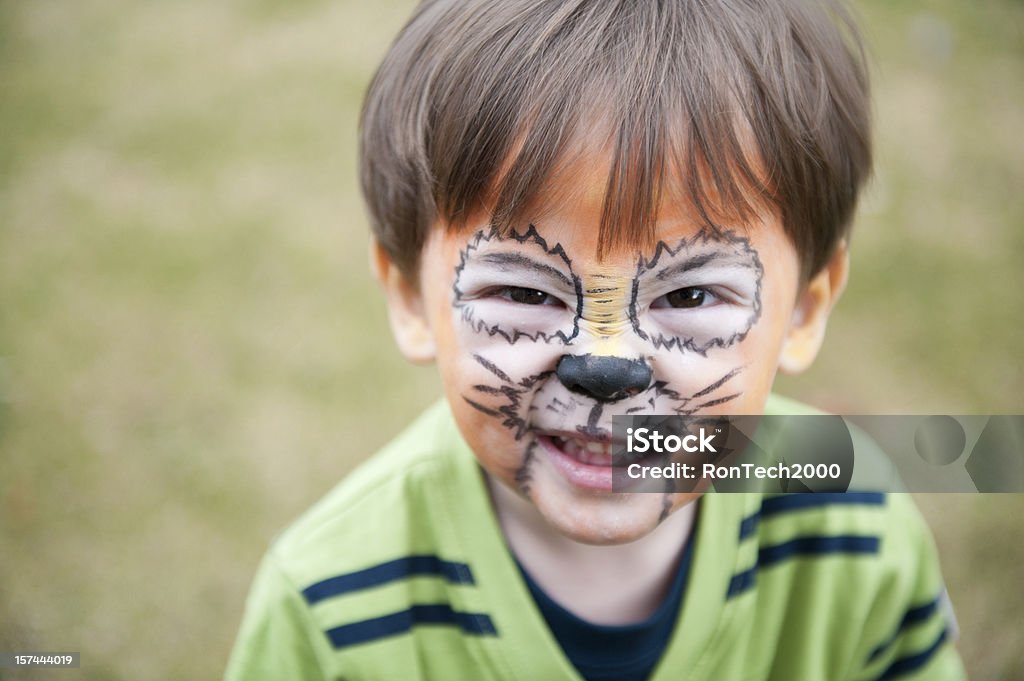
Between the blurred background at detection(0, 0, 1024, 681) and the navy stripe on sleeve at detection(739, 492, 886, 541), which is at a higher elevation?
the blurred background at detection(0, 0, 1024, 681)

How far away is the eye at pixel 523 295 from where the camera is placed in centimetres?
104

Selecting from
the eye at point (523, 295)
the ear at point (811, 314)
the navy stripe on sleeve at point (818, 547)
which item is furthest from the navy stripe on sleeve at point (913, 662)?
the eye at point (523, 295)

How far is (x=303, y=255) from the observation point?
2.88m

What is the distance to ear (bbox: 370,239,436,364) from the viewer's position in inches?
49.0

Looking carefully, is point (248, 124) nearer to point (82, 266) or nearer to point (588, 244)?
point (82, 266)

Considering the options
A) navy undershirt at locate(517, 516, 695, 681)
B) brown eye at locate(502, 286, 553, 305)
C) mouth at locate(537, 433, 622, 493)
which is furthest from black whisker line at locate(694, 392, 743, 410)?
navy undershirt at locate(517, 516, 695, 681)

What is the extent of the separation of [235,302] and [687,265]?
2001 mm

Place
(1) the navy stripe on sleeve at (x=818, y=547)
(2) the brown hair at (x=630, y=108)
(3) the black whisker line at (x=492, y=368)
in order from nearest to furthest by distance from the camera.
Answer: (2) the brown hair at (x=630, y=108)
(3) the black whisker line at (x=492, y=368)
(1) the navy stripe on sleeve at (x=818, y=547)

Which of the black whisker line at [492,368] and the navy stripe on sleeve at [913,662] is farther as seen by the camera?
the navy stripe on sleeve at [913,662]

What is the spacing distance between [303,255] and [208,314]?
351 mm

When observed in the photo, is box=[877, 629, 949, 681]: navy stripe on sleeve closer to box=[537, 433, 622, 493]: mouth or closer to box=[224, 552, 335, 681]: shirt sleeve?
box=[537, 433, 622, 493]: mouth

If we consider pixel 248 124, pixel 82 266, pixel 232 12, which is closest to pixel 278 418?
pixel 82 266

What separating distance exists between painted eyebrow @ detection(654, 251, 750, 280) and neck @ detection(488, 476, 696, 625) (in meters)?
0.45

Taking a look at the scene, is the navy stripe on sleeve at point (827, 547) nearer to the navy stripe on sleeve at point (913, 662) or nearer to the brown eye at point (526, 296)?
the navy stripe on sleeve at point (913, 662)
